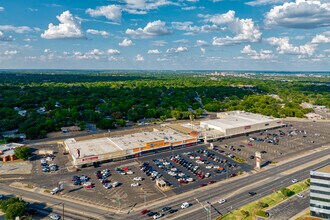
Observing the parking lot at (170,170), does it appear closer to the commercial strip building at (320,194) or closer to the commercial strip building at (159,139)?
the commercial strip building at (159,139)

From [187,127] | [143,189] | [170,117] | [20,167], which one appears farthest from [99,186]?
[170,117]

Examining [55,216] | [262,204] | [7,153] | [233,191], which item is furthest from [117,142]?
[262,204]

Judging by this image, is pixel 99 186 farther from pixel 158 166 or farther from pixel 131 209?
pixel 158 166

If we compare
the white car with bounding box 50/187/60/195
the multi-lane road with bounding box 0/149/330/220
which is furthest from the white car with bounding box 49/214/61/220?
the white car with bounding box 50/187/60/195

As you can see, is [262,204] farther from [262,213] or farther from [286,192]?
[286,192]

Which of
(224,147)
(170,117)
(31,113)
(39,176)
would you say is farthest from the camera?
(170,117)

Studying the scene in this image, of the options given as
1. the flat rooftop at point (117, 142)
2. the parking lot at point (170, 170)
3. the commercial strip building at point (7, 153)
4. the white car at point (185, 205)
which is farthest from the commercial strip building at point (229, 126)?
the commercial strip building at point (7, 153)
